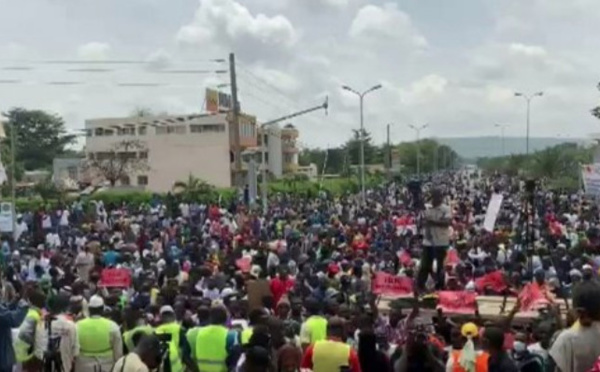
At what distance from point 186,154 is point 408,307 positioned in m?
65.9

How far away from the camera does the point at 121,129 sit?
274 ft

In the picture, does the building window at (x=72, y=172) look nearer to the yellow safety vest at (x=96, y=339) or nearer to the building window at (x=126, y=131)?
the building window at (x=126, y=131)

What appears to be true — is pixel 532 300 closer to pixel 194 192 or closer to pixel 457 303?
pixel 457 303

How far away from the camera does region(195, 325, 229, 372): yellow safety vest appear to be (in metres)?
8.91

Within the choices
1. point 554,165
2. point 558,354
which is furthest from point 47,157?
point 558,354

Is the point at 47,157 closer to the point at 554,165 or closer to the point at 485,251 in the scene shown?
the point at 554,165

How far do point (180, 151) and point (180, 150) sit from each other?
0.34ft

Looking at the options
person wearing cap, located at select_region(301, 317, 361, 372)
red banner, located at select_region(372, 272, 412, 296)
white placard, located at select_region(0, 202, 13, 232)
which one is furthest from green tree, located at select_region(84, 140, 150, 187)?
person wearing cap, located at select_region(301, 317, 361, 372)

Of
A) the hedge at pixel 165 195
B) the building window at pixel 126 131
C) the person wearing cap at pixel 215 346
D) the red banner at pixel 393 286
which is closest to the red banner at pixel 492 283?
the red banner at pixel 393 286

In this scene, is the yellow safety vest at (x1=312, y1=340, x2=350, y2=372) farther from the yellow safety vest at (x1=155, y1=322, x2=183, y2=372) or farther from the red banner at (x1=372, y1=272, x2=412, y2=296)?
the red banner at (x1=372, y1=272, x2=412, y2=296)

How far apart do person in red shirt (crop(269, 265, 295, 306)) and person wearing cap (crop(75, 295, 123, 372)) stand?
12.4 ft

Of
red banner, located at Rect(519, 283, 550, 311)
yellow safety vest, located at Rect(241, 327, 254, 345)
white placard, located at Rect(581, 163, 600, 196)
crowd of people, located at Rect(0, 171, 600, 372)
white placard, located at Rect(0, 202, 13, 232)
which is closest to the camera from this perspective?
crowd of people, located at Rect(0, 171, 600, 372)

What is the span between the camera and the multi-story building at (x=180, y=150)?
246 feet

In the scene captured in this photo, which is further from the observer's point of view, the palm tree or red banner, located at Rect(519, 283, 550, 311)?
the palm tree
